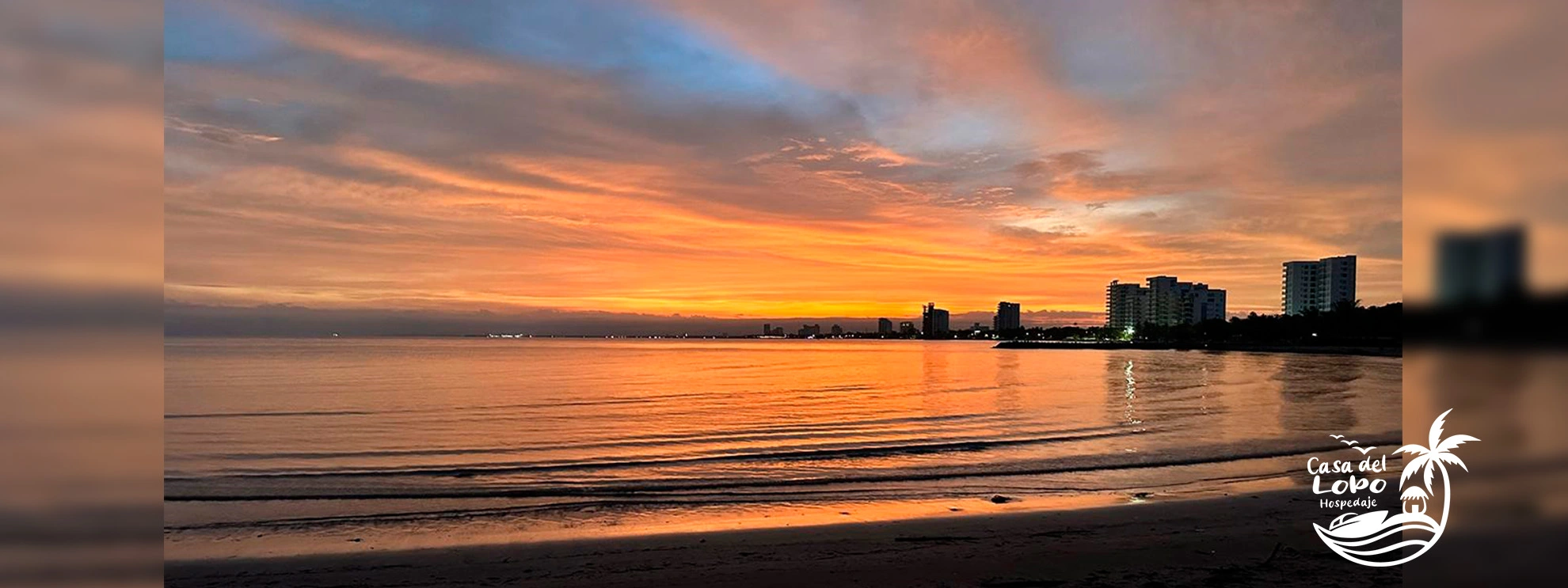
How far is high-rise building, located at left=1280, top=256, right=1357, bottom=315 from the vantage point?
196 feet

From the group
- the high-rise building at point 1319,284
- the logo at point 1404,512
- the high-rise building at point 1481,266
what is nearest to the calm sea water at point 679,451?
the logo at point 1404,512

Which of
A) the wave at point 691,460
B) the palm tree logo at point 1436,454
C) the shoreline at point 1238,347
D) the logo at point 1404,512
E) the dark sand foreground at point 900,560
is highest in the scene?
the palm tree logo at point 1436,454

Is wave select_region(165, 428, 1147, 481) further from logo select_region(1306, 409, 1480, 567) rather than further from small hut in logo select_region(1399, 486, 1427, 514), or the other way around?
small hut in logo select_region(1399, 486, 1427, 514)

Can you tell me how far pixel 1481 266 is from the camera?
2.51m

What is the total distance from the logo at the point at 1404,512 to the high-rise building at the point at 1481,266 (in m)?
0.43

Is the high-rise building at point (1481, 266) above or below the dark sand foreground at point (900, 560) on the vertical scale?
above

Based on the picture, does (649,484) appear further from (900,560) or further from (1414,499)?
(1414,499)

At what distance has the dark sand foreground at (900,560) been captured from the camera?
19.7 feet

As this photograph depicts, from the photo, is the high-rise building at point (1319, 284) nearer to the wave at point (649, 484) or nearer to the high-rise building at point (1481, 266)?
the wave at point (649, 484)

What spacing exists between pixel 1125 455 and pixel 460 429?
1456 centimetres

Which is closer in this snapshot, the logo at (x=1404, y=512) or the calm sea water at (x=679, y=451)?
the logo at (x=1404, y=512)

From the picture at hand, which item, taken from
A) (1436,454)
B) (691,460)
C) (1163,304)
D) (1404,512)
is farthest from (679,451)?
(1163,304)

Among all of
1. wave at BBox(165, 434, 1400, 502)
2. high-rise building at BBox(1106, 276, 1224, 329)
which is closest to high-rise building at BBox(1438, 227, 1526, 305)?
wave at BBox(165, 434, 1400, 502)

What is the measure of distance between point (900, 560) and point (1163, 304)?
495ft
